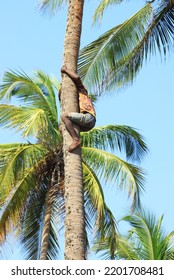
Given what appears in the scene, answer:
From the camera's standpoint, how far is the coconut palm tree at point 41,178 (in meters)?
18.1

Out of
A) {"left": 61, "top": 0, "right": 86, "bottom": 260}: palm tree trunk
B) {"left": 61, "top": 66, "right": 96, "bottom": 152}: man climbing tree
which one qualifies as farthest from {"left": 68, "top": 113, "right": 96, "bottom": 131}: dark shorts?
{"left": 61, "top": 0, "right": 86, "bottom": 260}: palm tree trunk

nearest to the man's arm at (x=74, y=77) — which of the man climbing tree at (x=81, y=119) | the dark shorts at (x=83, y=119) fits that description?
the man climbing tree at (x=81, y=119)

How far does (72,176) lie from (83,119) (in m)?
0.78

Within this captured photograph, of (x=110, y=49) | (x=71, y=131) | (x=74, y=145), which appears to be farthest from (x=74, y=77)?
(x=110, y=49)

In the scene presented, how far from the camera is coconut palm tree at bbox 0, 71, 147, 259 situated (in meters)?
18.1

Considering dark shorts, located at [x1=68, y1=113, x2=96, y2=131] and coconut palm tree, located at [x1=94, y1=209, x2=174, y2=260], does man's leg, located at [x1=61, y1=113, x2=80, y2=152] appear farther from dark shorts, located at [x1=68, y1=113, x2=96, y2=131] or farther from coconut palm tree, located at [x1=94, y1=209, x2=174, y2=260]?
coconut palm tree, located at [x1=94, y1=209, x2=174, y2=260]

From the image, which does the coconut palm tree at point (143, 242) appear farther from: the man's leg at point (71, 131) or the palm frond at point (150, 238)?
the man's leg at point (71, 131)

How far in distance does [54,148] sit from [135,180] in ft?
7.32

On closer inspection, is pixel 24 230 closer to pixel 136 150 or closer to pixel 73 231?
pixel 136 150

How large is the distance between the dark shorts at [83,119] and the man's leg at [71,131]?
53 mm

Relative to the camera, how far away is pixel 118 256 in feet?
65.7
